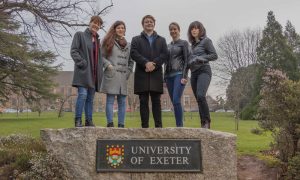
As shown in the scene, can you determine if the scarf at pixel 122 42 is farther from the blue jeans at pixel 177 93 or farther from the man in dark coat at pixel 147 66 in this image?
the blue jeans at pixel 177 93

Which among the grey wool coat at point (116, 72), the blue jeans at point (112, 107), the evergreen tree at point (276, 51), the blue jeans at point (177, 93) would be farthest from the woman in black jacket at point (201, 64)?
the evergreen tree at point (276, 51)

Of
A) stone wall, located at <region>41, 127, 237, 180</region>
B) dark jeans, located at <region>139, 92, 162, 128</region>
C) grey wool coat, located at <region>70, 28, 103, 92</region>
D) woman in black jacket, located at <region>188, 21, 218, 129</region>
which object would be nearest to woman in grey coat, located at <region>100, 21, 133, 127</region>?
grey wool coat, located at <region>70, 28, 103, 92</region>

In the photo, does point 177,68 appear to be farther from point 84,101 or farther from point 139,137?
point 84,101

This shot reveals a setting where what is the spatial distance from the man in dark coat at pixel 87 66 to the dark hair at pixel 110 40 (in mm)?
114

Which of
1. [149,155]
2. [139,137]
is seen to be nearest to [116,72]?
[139,137]

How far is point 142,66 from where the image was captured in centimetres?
561

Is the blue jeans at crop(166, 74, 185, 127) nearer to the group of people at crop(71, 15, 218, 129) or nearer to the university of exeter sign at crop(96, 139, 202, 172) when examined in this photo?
the group of people at crop(71, 15, 218, 129)

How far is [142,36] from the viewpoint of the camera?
5.73 m

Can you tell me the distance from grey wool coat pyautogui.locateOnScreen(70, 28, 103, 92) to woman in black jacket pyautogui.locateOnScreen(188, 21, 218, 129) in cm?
152

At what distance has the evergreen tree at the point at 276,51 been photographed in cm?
3200

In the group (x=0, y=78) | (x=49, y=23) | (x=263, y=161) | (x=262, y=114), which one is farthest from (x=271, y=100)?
(x=0, y=78)

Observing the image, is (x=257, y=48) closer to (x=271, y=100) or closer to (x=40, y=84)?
(x=40, y=84)

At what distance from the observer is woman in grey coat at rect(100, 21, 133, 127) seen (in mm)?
5711

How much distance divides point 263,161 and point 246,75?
2949cm
